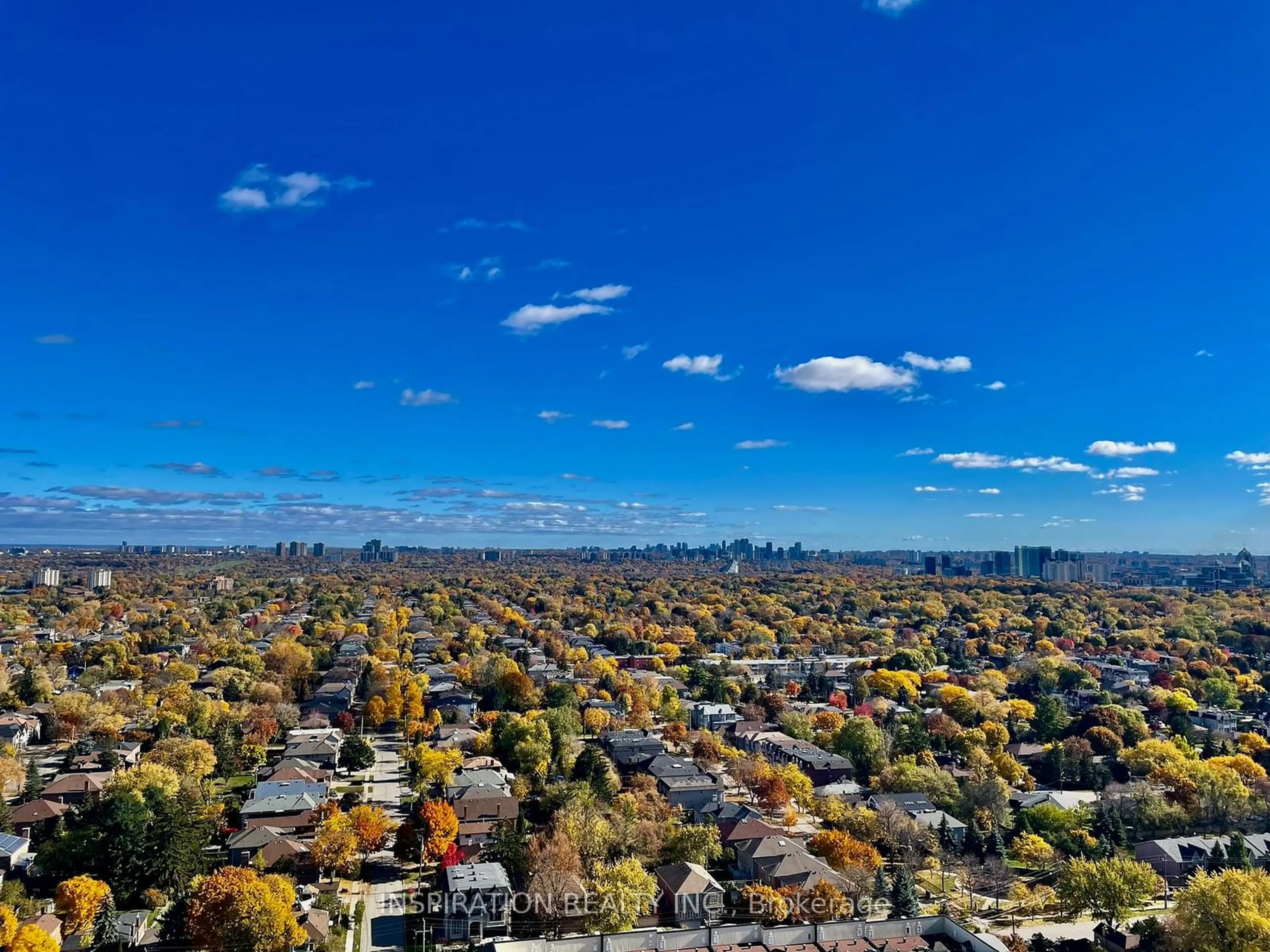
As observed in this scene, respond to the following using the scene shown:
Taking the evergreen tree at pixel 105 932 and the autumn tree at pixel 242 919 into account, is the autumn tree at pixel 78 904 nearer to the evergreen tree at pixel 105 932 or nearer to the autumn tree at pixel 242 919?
the evergreen tree at pixel 105 932

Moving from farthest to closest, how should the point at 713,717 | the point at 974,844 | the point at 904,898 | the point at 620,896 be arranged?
the point at 713,717, the point at 974,844, the point at 904,898, the point at 620,896

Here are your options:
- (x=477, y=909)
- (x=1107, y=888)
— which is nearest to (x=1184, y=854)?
(x=1107, y=888)

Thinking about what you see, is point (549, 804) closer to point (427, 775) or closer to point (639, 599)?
point (427, 775)

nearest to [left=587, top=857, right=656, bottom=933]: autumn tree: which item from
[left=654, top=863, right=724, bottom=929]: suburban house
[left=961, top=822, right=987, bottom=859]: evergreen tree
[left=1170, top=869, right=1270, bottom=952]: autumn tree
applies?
[left=654, top=863, right=724, bottom=929]: suburban house

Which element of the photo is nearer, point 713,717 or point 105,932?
point 105,932

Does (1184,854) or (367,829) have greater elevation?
(367,829)

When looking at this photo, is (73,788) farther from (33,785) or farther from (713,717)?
(713,717)
